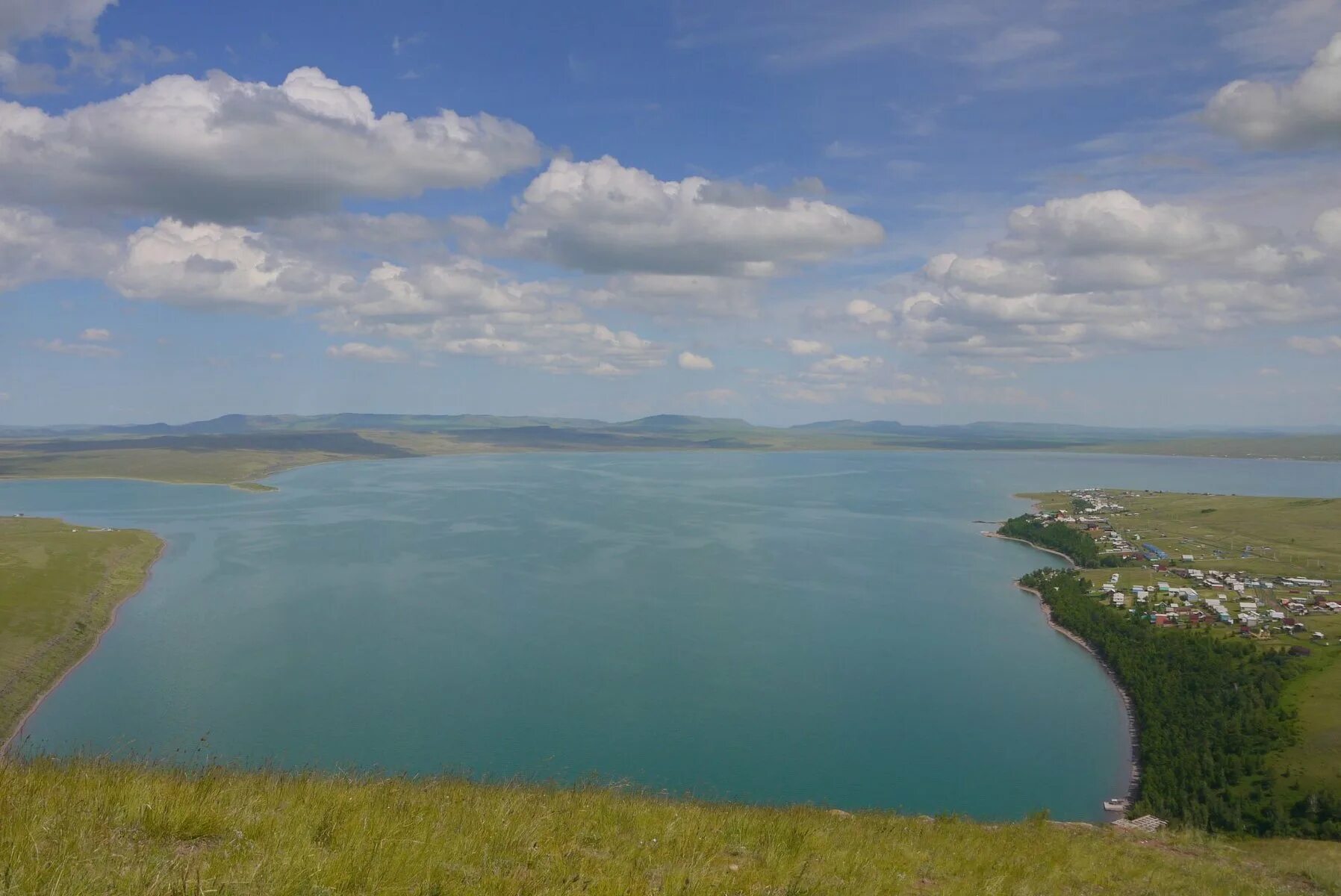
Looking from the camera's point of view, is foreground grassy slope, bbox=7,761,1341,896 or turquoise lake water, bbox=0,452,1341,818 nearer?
foreground grassy slope, bbox=7,761,1341,896

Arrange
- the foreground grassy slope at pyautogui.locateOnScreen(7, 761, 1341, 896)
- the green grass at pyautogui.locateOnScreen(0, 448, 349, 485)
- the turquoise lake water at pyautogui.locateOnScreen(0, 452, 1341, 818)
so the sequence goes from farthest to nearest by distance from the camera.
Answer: the green grass at pyautogui.locateOnScreen(0, 448, 349, 485) → the turquoise lake water at pyautogui.locateOnScreen(0, 452, 1341, 818) → the foreground grassy slope at pyautogui.locateOnScreen(7, 761, 1341, 896)

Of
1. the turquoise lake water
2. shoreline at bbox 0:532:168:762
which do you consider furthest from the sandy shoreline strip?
shoreline at bbox 0:532:168:762

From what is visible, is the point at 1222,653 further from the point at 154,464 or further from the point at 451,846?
the point at 154,464

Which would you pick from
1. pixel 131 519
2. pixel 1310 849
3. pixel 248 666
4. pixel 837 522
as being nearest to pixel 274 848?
pixel 1310 849

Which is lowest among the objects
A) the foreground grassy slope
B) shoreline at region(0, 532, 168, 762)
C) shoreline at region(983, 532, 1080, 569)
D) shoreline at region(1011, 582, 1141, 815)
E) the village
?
shoreline at region(1011, 582, 1141, 815)

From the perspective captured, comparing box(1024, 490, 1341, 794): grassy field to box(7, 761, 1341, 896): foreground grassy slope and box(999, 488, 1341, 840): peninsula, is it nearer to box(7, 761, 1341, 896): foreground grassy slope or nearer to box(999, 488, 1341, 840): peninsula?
box(999, 488, 1341, 840): peninsula

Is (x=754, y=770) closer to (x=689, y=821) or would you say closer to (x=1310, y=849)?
(x=1310, y=849)
